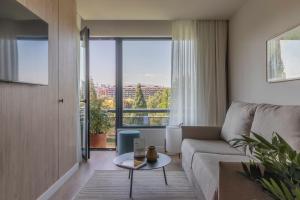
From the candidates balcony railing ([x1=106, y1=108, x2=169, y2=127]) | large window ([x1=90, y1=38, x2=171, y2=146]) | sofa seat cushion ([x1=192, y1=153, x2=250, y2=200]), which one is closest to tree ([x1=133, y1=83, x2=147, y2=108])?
large window ([x1=90, y1=38, x2=171, y2=146])

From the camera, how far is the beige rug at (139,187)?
9.31 feet

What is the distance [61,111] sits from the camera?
10.5 feet

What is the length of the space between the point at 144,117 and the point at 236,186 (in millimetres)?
3670

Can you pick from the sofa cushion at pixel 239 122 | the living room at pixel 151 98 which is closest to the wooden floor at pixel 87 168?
the living room at pixel 151 98

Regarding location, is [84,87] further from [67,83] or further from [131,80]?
[131,80]

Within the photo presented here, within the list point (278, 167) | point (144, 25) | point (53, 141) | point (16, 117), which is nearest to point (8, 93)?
point (16, 117)

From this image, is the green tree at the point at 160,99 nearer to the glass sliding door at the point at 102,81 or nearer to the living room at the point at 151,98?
the living room at the point at 151,98

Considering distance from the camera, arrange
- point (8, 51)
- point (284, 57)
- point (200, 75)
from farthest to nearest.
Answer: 1. point (200, 75)
2. point (284, 57)
3. point (8, 51)

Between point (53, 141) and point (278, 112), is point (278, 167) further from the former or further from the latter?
point (53, 141)

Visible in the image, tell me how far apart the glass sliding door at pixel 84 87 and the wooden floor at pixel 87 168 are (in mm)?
274

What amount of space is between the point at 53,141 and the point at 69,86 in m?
0.87

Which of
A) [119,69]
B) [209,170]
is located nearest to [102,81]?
[119,69]

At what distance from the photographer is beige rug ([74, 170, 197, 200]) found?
2.84 meters

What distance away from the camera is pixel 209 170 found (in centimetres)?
224
